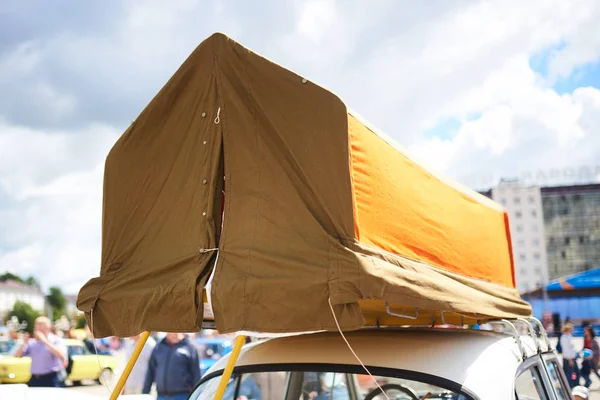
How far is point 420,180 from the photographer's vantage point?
3.82 meters

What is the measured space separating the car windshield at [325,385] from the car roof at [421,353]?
45mm

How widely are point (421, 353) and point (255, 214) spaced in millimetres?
1191

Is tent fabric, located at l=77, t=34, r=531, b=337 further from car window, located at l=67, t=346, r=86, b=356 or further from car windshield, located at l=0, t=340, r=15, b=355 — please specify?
car windshield, located at l=0, t=340, r=15, b=355

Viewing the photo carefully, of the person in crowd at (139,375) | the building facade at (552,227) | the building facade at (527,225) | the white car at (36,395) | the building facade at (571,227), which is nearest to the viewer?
the white car at (36,395)

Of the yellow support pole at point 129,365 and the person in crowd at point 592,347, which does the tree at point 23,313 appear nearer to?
the person in crowd at point 592,347

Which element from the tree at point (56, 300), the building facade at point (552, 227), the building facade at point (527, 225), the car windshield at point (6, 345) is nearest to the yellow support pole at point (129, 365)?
the car windshield at point (6, 345)

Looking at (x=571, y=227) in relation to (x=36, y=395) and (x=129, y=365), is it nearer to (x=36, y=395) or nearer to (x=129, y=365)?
(x=36, y=395)

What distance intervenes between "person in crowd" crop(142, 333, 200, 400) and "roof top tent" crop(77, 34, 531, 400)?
372 centimetres

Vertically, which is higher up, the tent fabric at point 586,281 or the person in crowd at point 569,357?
the tent fabric at point 586,281

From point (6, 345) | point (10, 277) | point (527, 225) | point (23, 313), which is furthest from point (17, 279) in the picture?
point (6, 345)

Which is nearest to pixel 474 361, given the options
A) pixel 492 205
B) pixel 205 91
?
pixel 205 91

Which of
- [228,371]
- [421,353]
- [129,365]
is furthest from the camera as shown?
[129,365]

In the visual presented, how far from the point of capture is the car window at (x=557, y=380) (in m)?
4.25

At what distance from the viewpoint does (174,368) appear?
6.98 metres
